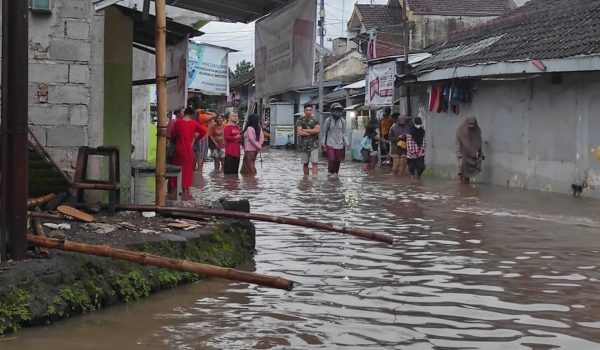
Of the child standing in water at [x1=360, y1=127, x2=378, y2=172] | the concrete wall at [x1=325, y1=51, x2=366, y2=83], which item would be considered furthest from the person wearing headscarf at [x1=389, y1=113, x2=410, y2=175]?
the concrete wall at [x1=325, y1=51, x2=366, y2=83]

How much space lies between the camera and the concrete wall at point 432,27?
3691 centimetres

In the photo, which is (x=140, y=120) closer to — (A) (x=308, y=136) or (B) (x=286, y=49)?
(A) (x=308, y=136)

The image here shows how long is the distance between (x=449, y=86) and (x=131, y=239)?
1371 cm

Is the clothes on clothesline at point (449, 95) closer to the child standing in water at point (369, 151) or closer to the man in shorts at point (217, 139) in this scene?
the child standing in water at point (369, 151)

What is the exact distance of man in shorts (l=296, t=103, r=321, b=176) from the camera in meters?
18.3

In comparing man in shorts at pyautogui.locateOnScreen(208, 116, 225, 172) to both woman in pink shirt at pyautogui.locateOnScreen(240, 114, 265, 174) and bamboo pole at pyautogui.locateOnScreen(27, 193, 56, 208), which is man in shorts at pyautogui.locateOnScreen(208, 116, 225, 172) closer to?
woman in pink shirt at pyautogui.locateOnScreen(240, 114, 265, 174)

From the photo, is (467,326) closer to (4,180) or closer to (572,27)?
(4,180)

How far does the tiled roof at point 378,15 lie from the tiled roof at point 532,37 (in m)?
19.9

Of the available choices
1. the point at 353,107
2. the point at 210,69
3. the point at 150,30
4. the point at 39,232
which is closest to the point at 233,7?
the point at 150,30

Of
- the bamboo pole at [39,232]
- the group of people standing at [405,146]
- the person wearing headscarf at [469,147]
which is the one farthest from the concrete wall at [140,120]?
the bamboo pole at [39,232]

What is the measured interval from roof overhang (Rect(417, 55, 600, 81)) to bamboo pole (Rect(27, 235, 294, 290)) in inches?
383

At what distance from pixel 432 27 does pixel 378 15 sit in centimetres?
587

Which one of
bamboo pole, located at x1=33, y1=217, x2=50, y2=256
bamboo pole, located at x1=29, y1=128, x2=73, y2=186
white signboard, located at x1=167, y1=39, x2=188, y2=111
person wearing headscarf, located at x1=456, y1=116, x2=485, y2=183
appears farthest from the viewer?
person wearing headscarf, located at x1=456, y1=116, x2=485, y2=183

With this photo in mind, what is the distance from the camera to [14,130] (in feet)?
18.1
